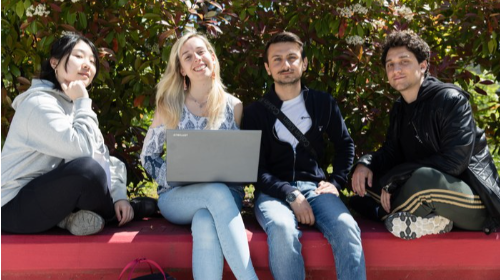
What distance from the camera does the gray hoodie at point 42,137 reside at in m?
2.96

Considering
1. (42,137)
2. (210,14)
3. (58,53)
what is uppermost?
(210,14)

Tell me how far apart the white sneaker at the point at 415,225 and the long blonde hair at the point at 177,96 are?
3.90 ft

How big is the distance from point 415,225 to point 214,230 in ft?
3.64

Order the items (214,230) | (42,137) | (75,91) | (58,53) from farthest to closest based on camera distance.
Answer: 1. (58,53)
2. (75,91)
3. (214,230)
4. (42,137)

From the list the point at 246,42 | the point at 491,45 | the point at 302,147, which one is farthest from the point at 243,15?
the point at 491,45

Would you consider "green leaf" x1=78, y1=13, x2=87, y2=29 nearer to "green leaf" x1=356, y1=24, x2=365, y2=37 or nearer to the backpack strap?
the backpack strap

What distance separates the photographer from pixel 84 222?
312 centimetres

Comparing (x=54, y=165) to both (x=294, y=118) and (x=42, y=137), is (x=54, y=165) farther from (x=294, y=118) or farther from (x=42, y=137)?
(x=294, y=118)

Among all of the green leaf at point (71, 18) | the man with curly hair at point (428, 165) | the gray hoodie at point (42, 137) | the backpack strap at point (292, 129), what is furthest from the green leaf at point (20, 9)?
the man with curly hair at point (428, 165)

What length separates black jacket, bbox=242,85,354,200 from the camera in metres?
3.56

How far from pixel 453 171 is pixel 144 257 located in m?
1.75

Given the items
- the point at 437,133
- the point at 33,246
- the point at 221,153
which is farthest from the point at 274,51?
the point at 33,246

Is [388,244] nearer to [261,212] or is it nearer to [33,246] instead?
[261,212]

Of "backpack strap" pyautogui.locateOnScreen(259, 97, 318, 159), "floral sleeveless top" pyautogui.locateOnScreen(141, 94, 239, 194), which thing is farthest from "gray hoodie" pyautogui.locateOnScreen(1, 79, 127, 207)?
"backpack strap" pyautogui.locateOnScreen(259, 97, 318, 159)
